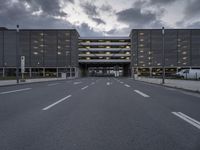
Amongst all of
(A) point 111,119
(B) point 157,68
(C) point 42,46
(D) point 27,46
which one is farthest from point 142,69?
(A) point 111,119

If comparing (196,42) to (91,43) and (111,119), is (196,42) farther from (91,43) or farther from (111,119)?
(111,119)

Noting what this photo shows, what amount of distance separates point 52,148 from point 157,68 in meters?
93.3

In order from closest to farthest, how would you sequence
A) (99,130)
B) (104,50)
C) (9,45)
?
(99,130)
(9,45)
(104,50)

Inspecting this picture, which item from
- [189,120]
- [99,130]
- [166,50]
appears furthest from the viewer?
[166,50]

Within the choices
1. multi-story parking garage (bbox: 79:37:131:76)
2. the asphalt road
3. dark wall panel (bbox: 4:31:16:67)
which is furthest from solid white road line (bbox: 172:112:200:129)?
dark wall panel (bbox: 4:31:16:67)

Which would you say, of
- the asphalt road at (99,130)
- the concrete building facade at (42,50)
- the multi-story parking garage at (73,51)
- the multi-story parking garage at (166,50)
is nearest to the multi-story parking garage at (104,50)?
the multi-story parking garage at (73,51)

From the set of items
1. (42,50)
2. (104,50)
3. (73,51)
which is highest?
(104,50)

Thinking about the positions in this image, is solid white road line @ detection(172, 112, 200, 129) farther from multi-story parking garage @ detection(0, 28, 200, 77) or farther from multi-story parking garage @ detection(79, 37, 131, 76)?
multi-story parking garage @ detection(79, 37, 131, 76)

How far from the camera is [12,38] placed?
90500mm

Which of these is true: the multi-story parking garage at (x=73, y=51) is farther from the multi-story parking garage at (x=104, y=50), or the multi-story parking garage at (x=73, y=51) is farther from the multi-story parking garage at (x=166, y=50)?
the multi-story parking garage at (x=104, y=50)

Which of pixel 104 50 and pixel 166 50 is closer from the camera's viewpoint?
pixel 166 50

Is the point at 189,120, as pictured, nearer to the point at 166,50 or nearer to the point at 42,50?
the point at 42,50

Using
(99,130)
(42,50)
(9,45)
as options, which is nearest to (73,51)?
(42,50)

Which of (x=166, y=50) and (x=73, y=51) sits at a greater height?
(x=166, y=50)
